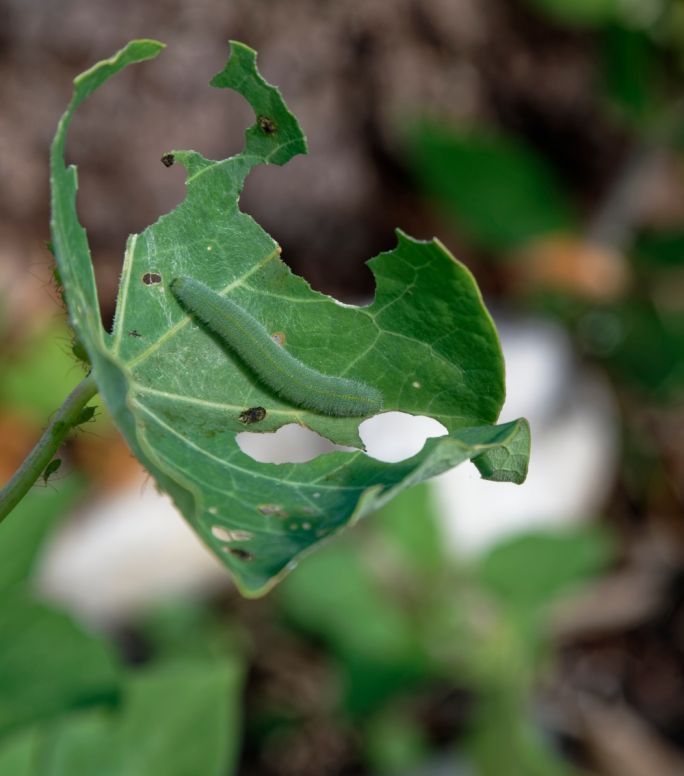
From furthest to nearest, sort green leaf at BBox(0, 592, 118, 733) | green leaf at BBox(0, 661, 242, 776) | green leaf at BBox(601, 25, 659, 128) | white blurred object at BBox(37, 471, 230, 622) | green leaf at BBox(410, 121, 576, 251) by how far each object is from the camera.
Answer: green leaf at BBox(410, 121, 576, 251) < green leaf at BBox(601, 25, 659, 128) < white blurred object at BBox(37, 471, 230, 622) < green leaf at BBox(0, 661, 242, 776) < green leaf at BBox(0, 592, 118, 733)

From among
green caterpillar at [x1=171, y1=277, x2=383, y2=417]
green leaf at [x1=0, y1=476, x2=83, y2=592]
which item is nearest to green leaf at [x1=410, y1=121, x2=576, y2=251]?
green leaf at [x1=0, y1=476, x2=83, y2=592]

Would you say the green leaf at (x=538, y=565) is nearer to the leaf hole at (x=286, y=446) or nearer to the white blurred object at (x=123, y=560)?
the leaf hole at (x=286, y=446)

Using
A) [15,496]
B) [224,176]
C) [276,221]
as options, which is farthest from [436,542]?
[15,496]

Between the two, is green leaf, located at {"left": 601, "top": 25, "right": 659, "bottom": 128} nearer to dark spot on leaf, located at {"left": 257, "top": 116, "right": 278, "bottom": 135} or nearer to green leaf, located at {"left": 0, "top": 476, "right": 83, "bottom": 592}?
green leaf, located at {"left": 0, "top": 476, "right": 83, "bottom": 592}

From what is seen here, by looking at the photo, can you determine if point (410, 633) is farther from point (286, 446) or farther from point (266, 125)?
point (266, 125)

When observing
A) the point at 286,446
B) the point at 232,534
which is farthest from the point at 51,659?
the point at 286,446
